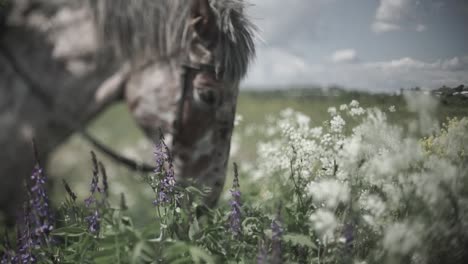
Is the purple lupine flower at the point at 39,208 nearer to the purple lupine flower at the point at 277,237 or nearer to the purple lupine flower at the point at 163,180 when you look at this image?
the purple lupine flower at the point at 163,180

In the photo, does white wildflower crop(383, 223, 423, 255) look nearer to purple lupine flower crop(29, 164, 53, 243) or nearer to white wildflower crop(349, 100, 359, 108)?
white wildflower crop(349, 100, 359, 108)

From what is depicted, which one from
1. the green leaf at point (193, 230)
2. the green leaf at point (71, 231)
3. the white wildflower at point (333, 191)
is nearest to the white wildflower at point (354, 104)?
the white wildflower at point (333, 191)

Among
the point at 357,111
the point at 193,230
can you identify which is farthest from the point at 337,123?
the point at 193,230

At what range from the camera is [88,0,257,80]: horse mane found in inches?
71.5

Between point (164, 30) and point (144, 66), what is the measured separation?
0.65 ft

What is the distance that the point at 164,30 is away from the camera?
6.45ft

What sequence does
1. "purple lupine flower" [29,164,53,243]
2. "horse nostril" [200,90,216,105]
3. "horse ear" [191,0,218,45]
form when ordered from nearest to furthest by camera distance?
"purple lupine flower" [29,164,53,243] → "horse ear" [191,0,218,45] → "horse nostril" [200,90,216,105]

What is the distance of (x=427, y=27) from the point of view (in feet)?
4.34

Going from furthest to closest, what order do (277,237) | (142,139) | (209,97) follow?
(142,139) → (209,97) → (277,237)

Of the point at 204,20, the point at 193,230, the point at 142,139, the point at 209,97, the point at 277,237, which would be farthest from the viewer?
the point at 142,139

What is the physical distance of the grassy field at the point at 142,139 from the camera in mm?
1346

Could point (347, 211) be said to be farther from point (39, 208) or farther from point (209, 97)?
point (209, 97)

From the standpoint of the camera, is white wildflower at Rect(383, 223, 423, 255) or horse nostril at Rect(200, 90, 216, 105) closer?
white wildflower at Rect(383, 223, 423, 255)

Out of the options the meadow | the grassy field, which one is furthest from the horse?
the meadow
